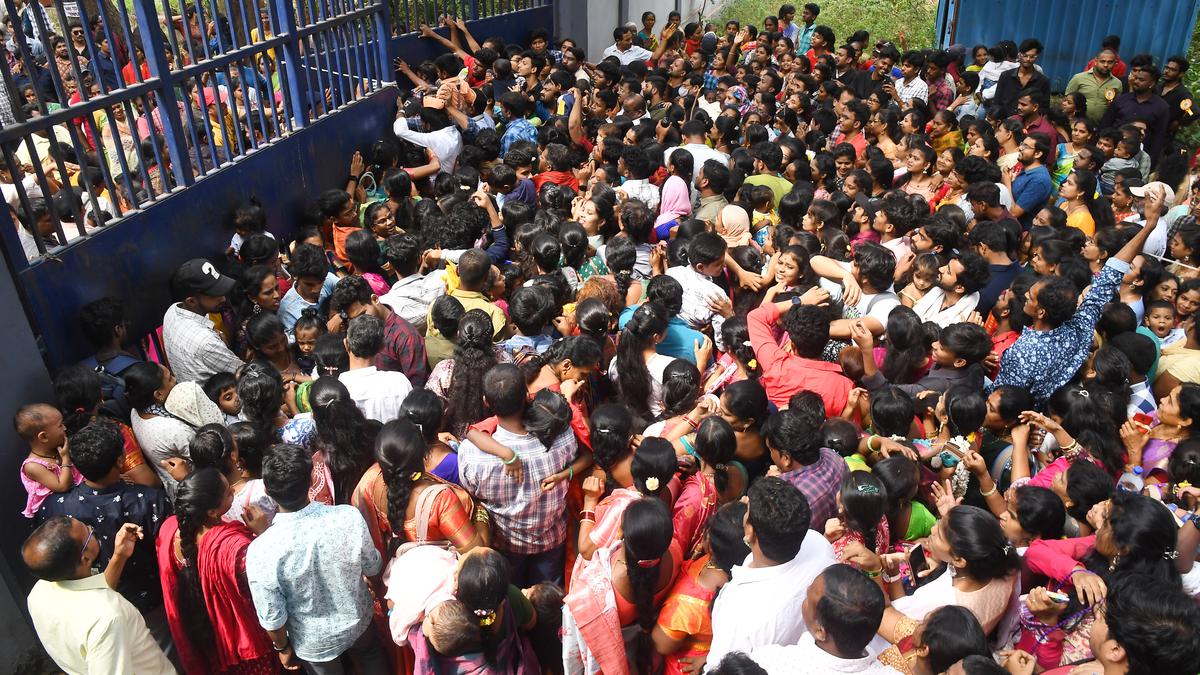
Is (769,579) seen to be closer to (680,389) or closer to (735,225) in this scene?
(680,389)

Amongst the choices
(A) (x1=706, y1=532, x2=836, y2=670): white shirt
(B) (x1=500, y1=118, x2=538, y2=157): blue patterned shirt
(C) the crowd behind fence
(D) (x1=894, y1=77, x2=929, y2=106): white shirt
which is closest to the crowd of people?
(A) (x1=706, y1=532, x2=836, y2=670): white shirt

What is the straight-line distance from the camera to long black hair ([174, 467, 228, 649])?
3.09 m

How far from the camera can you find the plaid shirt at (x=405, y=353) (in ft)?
14.7

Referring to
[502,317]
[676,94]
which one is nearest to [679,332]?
[502,317]

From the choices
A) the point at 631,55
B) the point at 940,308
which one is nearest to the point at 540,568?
the point at 940,308

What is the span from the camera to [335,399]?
360cm

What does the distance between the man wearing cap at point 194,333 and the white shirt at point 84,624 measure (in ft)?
5.80

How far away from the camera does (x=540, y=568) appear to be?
378 cm

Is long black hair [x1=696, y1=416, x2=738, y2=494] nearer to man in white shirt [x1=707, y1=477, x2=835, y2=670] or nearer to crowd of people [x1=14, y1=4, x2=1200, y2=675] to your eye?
crowd of people [x1=14, y1=4, x2=1200, y2=675]

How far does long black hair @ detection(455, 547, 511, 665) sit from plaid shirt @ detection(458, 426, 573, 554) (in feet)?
2.54

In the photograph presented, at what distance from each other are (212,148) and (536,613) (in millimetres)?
4227

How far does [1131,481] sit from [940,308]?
4.62 ft

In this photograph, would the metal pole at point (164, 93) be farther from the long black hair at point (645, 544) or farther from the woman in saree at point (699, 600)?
the woman in saree at point (699, 600)

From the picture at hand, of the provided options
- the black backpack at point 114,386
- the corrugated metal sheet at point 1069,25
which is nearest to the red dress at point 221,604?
the black backpack at point 114,386
